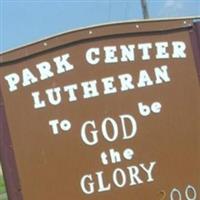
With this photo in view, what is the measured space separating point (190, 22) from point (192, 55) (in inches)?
9.5

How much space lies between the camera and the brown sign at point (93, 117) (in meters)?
4.98

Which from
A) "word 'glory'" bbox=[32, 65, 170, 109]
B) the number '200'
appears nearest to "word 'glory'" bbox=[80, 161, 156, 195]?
the number '200'

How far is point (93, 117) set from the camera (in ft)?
16.5

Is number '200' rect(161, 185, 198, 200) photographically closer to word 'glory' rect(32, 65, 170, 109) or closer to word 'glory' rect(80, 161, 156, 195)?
word 'glory' rect(80, 161, 156, 195)

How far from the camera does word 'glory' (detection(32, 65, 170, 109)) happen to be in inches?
196

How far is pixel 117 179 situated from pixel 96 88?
0.63m

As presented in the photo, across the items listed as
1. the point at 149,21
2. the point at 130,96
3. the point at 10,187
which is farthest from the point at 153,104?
the point at 10,187

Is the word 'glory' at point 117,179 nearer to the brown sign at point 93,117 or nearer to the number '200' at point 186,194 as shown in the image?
the brown sign at point 93,117

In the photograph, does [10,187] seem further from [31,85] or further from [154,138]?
[154,138]

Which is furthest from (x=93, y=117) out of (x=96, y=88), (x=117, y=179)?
(x=117, y=179)

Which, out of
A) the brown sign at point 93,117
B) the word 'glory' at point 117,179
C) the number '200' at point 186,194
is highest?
the brown sign at point 93,117

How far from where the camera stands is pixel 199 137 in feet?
17.3

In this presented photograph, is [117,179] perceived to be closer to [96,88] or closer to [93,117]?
[93,117]

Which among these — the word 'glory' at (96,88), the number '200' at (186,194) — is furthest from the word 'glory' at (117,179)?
the word 'glory' at (96,88)
